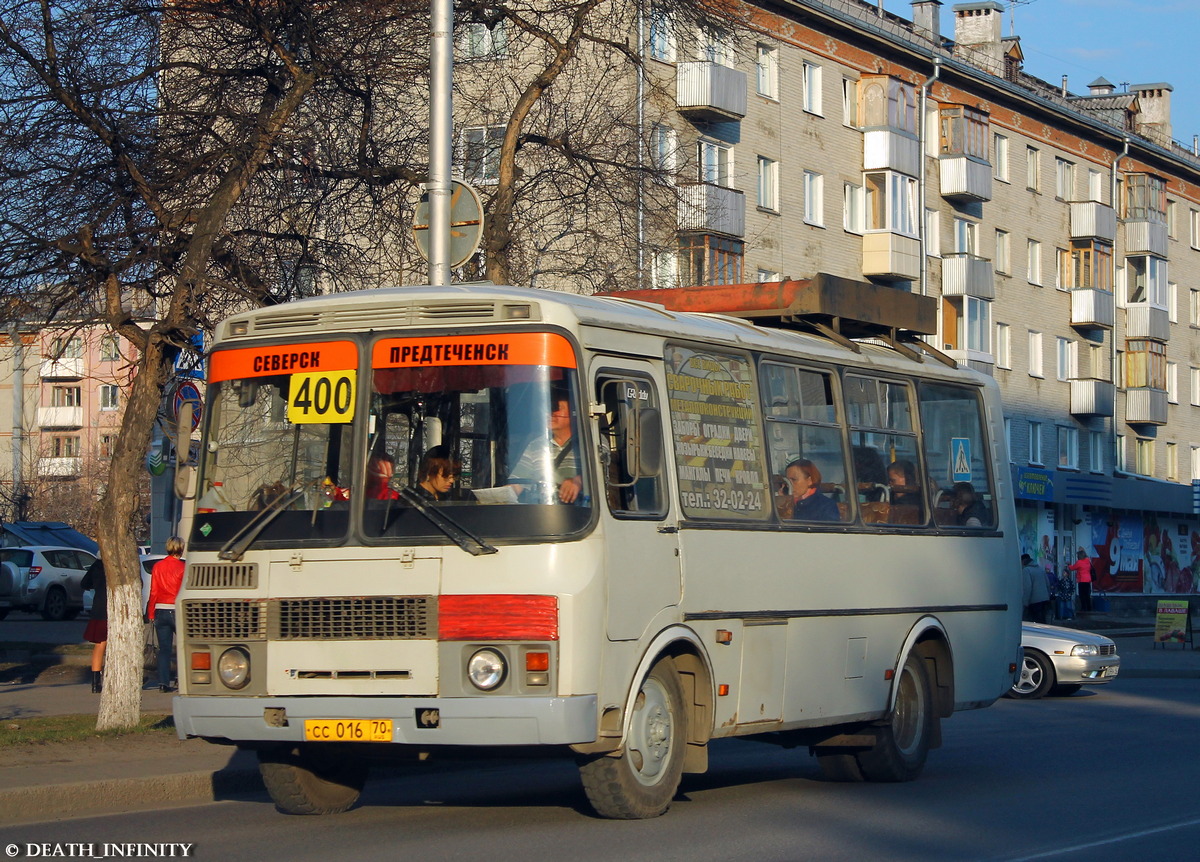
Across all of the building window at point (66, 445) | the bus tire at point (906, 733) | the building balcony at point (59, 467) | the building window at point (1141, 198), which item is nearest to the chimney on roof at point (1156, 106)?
the building window at point (1141, 198)

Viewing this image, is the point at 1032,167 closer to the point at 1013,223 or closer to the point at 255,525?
the point at 1013,223

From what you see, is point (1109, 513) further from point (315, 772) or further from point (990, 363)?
point (315, 772)

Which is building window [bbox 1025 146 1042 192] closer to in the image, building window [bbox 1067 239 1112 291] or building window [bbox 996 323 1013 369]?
building window [bbox 1067 239 1112 291]

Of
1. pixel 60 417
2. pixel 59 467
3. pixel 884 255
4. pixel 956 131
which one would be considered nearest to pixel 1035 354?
pixel 956 131

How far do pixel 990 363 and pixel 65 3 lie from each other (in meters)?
42.2

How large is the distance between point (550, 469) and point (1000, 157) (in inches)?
1927

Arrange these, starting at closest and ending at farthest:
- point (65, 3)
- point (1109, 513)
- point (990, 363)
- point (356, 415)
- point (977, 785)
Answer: point (356, 415) < point (977, 785) < point (65, 3) < point (990, 363) < point (1109, 513)

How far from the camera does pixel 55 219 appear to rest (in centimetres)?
1398

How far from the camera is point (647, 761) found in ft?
30.4

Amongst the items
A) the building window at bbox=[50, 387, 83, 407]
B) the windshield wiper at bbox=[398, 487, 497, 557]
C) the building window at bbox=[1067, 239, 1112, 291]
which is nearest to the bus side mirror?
the windshield wiper at bbox=[398, 487, 497, 557]

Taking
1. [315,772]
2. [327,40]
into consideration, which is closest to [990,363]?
[327,40]

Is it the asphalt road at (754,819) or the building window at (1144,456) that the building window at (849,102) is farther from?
the asphalt road at (754,819)

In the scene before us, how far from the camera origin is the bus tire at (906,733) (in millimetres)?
11680

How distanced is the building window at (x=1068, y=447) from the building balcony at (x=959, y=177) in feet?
34.4
